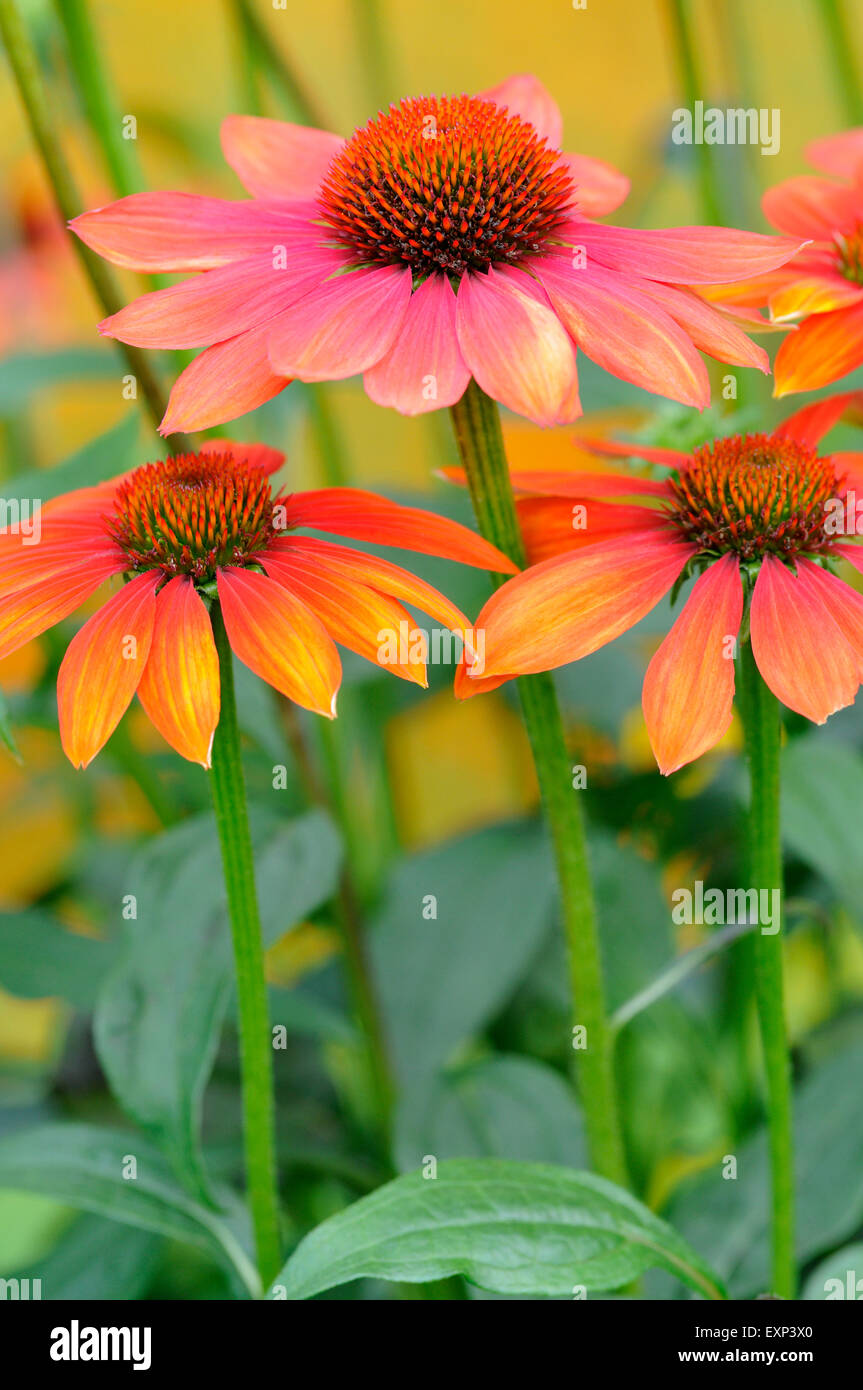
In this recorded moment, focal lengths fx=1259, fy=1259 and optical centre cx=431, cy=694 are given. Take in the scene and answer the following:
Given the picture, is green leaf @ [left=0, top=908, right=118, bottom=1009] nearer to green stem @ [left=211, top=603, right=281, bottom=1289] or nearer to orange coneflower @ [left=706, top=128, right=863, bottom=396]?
green stem @ [left=211, top=603, right=281, bottom=1289]

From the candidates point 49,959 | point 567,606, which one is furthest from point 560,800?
point 49,959

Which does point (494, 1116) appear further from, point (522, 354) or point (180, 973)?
point (522, 354)

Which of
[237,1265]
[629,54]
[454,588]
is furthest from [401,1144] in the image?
[629,54]

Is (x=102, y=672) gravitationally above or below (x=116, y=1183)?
above

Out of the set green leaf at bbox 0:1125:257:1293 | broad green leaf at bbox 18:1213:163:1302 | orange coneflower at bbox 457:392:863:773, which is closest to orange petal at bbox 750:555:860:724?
orange coneflower at bbox 457:392:863:773

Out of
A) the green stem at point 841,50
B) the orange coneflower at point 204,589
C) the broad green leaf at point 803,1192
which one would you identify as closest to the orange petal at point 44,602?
the orange coneflower at point 204,589

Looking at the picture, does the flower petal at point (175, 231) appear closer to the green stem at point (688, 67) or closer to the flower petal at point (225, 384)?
the flower petal at point (225, 384)
